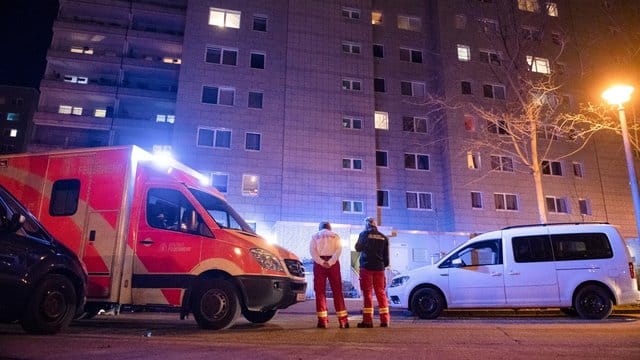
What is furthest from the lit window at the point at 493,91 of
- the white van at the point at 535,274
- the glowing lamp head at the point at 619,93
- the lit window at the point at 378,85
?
the white van at the point at 535,274

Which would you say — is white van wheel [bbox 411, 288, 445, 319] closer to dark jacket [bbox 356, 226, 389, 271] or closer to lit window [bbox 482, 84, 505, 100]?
dark jacket [bbox 356, 226, 389, 271]

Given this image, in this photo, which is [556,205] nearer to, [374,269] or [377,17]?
[377,17]

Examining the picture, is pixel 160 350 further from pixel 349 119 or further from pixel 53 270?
pixel 349 119

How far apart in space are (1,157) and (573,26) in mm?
37453

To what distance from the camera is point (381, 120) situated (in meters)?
29.9

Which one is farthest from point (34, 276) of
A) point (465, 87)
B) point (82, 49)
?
point (82, 49)

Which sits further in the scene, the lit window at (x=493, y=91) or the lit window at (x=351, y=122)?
the lit window at (x=493, y=91)

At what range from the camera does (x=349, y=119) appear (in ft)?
92.8

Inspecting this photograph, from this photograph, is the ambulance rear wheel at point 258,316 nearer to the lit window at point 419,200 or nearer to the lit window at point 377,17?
the lit window at point 419,200

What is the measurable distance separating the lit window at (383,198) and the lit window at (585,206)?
13.2 m

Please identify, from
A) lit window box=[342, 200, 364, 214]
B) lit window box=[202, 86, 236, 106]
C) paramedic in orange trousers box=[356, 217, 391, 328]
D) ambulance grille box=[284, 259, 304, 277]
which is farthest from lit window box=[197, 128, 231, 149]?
paramedic in orange trousers box=[356, 217, 391, 328]

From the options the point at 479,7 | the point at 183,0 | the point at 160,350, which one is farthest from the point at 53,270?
the point at 479,7

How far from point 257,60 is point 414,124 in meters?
11.1

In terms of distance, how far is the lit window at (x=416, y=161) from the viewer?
29.2 meters
